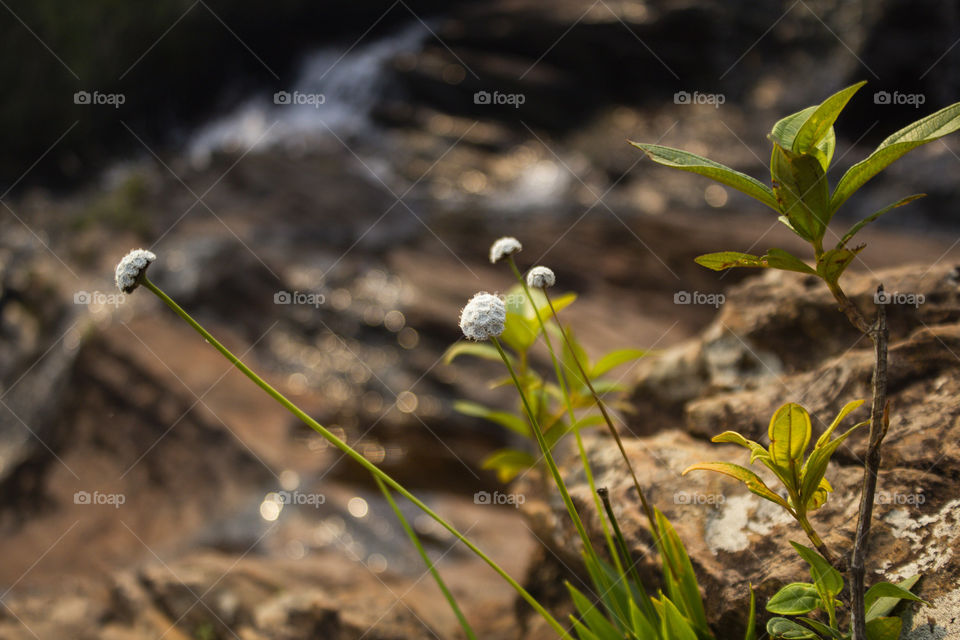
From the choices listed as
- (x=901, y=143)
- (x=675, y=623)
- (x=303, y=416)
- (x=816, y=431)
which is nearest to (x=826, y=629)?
(x=675, y=623)

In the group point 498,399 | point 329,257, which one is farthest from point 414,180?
point 498,399

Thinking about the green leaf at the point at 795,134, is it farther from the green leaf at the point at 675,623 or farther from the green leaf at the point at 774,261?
the green leaf at the point at 675,623

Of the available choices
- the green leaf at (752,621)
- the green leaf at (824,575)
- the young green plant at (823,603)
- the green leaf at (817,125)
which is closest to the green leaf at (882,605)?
the young green plant at (823,603)

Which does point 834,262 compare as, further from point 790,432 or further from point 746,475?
point 746,475

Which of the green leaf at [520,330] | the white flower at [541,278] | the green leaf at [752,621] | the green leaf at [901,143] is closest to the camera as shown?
the green leaf at [901,143]

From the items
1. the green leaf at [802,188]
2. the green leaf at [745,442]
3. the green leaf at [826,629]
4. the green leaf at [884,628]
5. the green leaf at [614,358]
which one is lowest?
the green leaf at [826,629]

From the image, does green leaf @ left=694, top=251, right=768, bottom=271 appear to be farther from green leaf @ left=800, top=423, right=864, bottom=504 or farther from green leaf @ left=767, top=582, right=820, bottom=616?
green leaf @ left=767, top=582, right=820, bottom=616

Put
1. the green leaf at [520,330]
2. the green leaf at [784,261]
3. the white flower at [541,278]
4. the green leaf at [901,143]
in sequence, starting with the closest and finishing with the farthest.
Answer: the green leaf at [901,143], the green leaf at [784,261], the white flower at [541,278], the green leaf at [520,330]
